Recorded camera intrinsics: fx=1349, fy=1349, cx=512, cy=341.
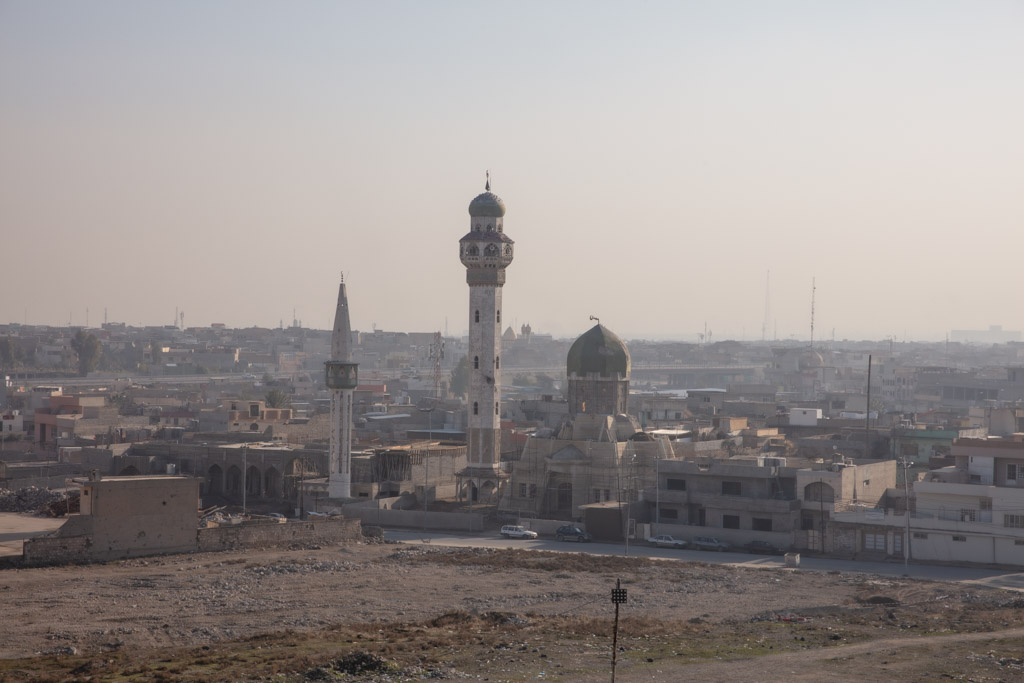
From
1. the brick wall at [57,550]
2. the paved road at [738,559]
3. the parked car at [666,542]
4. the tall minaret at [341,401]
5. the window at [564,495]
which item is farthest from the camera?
the tall minaret at [341,401]

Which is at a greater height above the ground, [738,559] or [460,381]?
[460,381]

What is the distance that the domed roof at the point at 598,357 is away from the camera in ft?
221

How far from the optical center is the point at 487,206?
212ft

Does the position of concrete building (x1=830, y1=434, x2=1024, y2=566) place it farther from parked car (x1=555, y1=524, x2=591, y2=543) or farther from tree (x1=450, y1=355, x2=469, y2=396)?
Answer: tree (x1=450, y1=355, x2=469, y2=396)

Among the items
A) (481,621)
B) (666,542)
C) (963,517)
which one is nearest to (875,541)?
(963,517)

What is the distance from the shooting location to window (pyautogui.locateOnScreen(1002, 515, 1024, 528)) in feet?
157

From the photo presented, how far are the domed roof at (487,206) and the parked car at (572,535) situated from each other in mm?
17610

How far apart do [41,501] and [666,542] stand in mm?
27245

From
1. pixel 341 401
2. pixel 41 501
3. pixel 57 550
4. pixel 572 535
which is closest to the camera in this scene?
pixel 57 550

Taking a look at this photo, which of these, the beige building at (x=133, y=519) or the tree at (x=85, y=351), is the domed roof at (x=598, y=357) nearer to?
the beige building at (x=133, y=519)

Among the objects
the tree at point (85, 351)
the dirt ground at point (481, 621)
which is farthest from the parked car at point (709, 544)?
the tree at point (85, 351)

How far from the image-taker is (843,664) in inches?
1181

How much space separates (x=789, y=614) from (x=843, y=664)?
7.17 meters

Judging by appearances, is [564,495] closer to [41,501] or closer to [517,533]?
[517,533]
